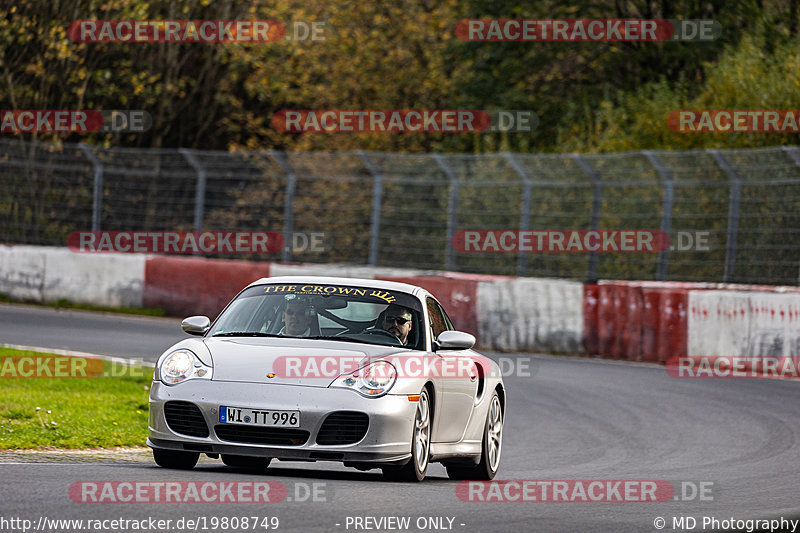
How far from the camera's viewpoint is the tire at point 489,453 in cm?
997

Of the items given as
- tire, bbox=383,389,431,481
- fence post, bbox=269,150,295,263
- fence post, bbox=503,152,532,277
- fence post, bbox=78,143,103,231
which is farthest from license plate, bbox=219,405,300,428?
fence post, bbox=78,143,103,231

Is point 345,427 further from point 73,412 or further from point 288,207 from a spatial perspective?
point 288,207

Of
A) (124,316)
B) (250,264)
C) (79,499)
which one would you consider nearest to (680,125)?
(250,264)

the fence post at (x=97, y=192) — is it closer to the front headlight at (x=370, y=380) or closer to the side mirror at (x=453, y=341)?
the side mirror at (x=453, y=341)

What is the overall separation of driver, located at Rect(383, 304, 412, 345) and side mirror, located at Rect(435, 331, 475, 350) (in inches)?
9.1

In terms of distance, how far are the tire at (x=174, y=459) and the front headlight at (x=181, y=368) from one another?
1.50 feet

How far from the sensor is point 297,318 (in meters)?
9.37

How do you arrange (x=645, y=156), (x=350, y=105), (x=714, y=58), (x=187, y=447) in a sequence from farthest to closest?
Result: (x=350, y=105) < (x=714, y=58) < (x=645, y=156) < (x=187, y=447)

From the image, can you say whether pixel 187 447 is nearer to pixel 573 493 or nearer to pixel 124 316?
pixel 573 493

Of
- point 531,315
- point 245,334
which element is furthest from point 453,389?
point 531,315

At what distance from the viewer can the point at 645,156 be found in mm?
20516

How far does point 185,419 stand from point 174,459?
1.55 ft

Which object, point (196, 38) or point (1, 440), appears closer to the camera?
point (1, 440)

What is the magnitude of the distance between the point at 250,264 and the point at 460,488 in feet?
46.0
